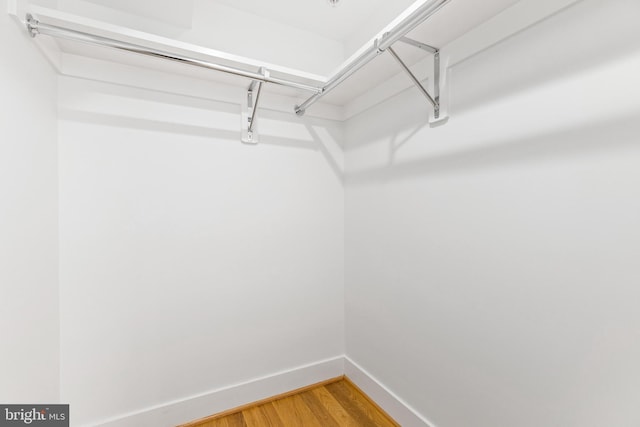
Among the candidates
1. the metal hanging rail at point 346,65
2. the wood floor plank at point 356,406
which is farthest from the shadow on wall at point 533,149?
the wood floor plank at point 356,406

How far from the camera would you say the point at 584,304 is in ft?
3.07

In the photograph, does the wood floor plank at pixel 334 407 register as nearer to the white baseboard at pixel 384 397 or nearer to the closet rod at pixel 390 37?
the white baseboard at pixel 384 397

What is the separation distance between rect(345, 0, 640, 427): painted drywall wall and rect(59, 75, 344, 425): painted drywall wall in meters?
0.62

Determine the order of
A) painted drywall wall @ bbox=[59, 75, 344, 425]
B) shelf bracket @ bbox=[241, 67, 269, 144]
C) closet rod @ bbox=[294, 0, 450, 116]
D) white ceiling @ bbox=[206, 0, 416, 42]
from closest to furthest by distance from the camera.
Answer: closet rod @ bbox=[294, 0, 450, 116] → painted drywall wall @ bbox=[59, 75, 344, 425] → white ceiling @ bbox=[206, 0, 416, 42] → shelf bracket @ bbox=[241, 67, 269, 144]

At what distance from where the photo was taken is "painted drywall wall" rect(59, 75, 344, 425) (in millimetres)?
1445

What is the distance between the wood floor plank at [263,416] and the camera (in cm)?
168

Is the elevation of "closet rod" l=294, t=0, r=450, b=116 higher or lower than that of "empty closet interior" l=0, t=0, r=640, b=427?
higher

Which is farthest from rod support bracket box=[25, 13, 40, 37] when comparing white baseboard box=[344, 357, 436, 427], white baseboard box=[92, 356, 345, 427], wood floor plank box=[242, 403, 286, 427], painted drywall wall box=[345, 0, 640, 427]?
white baseboard box=[344, 357, 436, 427]

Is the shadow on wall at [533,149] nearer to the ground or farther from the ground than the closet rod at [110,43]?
nearer to the ground

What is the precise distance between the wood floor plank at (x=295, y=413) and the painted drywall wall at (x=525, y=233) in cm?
52

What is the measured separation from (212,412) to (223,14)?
2.42m

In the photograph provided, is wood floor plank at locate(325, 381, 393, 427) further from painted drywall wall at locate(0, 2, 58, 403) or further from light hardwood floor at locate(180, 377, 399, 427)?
painted drywall wall at locate(0, 2, 58, 403)

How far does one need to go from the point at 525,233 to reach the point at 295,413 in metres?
1.66

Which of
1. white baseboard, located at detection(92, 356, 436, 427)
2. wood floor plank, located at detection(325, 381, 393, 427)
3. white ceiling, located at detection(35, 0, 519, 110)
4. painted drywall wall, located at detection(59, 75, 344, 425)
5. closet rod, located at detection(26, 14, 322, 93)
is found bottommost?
wood floor plank, located at detection(325, 381, 393, 427)
